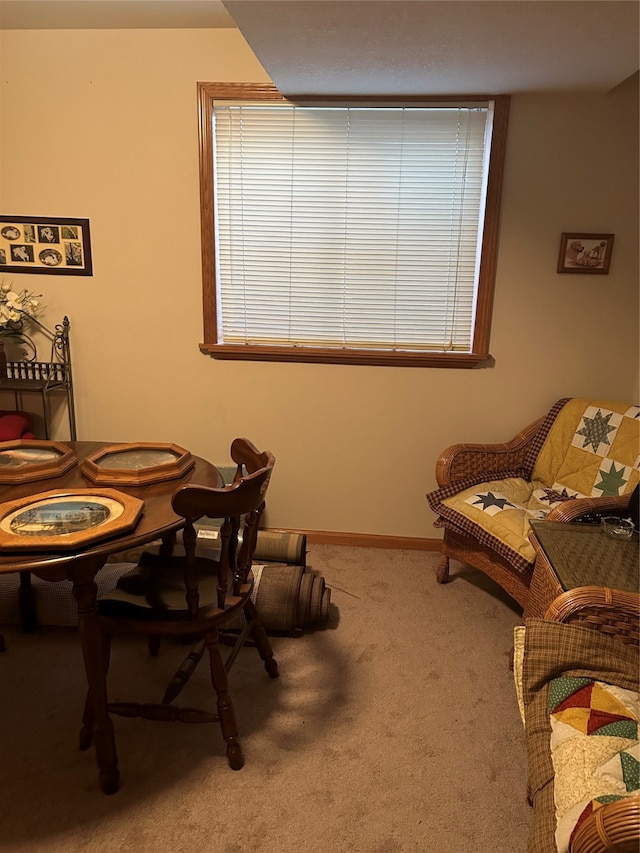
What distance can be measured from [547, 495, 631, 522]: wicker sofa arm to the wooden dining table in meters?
1.24

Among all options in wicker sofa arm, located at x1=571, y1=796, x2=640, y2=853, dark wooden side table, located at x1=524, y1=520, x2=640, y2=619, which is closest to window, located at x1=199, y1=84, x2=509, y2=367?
dark wooden side table, located at x1=524, y1=520, x2=640, y2=619

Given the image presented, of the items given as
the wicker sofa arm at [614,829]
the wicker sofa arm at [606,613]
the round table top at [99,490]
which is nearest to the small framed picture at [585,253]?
the wicker sofa arm at [606,613]

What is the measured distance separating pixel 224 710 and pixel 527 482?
1.79m

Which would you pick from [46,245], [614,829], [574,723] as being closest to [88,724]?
[574,723]

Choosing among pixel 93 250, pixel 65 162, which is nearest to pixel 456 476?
pixel 93 250

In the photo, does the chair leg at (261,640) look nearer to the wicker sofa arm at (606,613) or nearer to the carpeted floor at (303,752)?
the carpeted floor at (303,752)

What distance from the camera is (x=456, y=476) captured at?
2822mm

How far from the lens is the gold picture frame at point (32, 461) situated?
184 centimetres

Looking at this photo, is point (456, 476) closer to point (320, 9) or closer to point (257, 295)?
point (257, 295)

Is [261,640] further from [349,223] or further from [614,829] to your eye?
[349,223]

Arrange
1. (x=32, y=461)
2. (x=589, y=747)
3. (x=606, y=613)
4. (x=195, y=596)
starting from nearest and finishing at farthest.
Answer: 1. (x=589, y=747)
2. (x=606, y=613)
3. (x=195, y=596)
4. (x=32, y=461)

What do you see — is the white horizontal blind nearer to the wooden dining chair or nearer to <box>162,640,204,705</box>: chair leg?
the wooden dining chair

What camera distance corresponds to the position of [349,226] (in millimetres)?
2941

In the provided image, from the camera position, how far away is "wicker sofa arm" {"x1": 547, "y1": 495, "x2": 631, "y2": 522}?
218 centimetres
